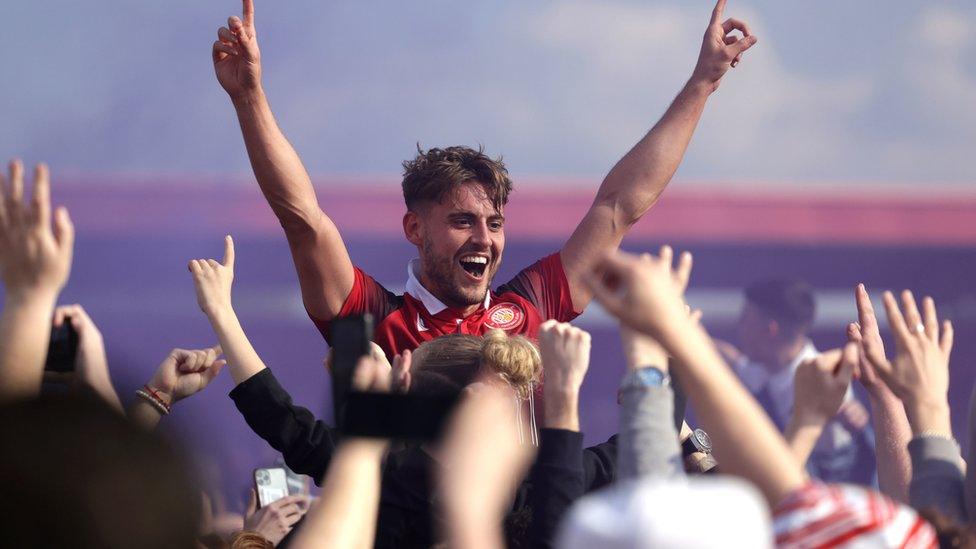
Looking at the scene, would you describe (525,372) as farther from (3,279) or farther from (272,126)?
(272,126)

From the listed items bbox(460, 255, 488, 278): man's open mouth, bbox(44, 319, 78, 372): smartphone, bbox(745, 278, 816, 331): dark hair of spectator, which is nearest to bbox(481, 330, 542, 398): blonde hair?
bbox(44, 319, 78, 372): smartphone

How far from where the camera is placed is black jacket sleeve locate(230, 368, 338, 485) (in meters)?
1.84

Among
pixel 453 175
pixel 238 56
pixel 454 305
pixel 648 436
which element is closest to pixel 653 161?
pixel 453 175

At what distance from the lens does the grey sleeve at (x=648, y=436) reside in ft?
4.23

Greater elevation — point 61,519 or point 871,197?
point 871,197

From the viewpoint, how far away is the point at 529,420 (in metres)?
1.91

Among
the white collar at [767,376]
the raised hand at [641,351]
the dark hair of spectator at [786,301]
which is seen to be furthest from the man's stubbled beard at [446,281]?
the dark hair of spectator at [786,301]

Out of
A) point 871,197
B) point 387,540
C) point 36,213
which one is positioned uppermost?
point 871,197

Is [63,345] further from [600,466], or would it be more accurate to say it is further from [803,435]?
[803,435]

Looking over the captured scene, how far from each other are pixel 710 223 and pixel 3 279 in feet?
18.1

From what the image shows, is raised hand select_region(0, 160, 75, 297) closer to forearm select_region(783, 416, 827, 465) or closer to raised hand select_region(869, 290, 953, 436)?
forearm select_region(783, 416, 827, 465)

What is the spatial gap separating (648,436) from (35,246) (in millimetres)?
691

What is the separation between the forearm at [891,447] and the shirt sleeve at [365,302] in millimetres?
1211

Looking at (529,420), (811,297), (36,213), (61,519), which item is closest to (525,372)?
(529,420)
